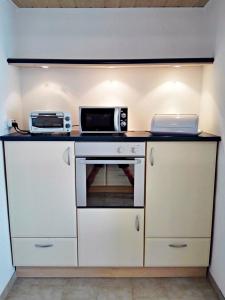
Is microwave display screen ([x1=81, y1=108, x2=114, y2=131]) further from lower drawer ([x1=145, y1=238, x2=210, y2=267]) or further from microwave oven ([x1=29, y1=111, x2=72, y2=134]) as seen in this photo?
lower drawer ([x1=145, y1=238, x2=210, y2=267])

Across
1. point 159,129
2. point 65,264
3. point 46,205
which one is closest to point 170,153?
point 159,129

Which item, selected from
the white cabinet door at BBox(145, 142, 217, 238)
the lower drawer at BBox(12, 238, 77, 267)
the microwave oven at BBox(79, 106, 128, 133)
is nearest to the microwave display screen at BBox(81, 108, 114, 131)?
the microwave oven at BBox(79, 106, 128, 133)

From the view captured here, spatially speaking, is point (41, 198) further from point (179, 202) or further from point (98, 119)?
point (179, 202)

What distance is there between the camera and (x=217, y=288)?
6.34 ft

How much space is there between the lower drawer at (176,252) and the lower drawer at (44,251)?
599 mm

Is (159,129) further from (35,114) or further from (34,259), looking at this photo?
(34,259)

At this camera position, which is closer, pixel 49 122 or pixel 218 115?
pixel 218 115

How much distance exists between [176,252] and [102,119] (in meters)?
1.19

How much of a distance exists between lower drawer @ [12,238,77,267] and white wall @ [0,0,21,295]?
7cm

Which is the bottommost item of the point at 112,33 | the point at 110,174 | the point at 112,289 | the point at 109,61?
the point at 112,289

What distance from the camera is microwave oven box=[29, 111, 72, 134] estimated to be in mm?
2006

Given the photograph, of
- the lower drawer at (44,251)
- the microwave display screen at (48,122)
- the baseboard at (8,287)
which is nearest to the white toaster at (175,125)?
the microwave display screen at (48,122)

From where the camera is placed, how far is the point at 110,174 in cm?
202

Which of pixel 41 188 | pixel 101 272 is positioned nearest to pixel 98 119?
pixel 41 188
